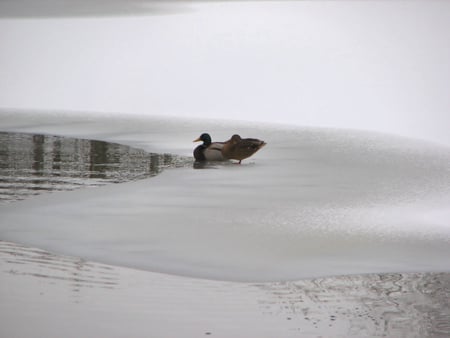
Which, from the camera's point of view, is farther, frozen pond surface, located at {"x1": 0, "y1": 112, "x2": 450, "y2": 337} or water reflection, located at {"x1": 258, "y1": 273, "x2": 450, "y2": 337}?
frozen pond surface, located at {"x1": 0, "y1": 112, "x2": 450, "y2": 337}

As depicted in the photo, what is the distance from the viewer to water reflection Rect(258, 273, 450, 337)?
3.71 m

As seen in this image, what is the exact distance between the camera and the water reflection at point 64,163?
759 cm

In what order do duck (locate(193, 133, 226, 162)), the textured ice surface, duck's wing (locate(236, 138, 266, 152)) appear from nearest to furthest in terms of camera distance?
the textured ice surface, duck's wing (locate(236, 138, 266, 152)), duck (locate(193, 133, 226, 162))

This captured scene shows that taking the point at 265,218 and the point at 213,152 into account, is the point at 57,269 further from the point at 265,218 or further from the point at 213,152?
the point at 213,152

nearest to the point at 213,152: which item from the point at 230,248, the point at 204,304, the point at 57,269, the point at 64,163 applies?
the point at 64,163

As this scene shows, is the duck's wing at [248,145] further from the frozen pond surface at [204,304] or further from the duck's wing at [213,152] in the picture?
the frozen pond surface at [204,304]

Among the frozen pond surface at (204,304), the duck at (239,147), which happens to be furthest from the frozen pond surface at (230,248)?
the duck at (239,147)

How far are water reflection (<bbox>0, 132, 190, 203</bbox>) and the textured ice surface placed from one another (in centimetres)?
35

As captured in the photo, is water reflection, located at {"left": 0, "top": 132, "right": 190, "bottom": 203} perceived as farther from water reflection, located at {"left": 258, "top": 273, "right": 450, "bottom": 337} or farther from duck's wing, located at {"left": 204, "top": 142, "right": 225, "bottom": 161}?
water reflection, located at {"left": 258, "top": 273, "right": 450, "bottom": 337}

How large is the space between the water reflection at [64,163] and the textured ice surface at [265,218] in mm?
345

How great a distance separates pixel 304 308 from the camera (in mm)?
4016

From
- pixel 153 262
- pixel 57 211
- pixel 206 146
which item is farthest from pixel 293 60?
pixel 153 262

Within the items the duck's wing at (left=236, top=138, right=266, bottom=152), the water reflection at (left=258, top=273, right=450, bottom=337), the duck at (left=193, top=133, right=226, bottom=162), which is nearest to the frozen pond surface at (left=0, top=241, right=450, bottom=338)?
the water reflection at (left=258, top=273, right=450, bottom=337)

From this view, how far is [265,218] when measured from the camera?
6254 millimetres
